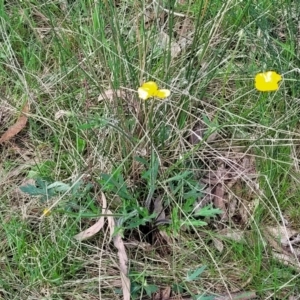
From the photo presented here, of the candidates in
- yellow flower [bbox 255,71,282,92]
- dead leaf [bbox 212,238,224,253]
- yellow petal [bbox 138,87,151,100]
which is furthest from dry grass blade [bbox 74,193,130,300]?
yellow flower [bbox 255,71,282,92]

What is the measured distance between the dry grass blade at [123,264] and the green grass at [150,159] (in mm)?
18

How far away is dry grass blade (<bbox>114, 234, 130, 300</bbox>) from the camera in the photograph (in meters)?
1.47

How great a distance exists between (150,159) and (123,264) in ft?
0.89

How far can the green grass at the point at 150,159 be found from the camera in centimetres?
151

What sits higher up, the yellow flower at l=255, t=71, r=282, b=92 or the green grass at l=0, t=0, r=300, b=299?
the yellow flower at l=255, t=71, r=282, b=92

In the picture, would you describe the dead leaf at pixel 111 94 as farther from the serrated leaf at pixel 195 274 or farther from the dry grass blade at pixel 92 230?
the serrated leaf at pixel 195 274

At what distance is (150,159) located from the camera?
1.58 m

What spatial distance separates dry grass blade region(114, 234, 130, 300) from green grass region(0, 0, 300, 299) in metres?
0.02

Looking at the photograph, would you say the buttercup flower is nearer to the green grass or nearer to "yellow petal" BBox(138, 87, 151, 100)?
the green grass

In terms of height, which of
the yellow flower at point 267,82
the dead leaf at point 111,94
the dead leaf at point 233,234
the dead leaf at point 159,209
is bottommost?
the dead leaf at point 233,234

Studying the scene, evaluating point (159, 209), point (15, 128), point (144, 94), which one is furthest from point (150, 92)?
point (15, 128)

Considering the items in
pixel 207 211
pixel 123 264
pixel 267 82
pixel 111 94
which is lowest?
pixel 123 264

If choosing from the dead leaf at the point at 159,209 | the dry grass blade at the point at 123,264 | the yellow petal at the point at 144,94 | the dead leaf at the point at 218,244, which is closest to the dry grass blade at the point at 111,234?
the dry grass blade at the point at 123,264

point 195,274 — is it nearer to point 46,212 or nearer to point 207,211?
point 207,211
